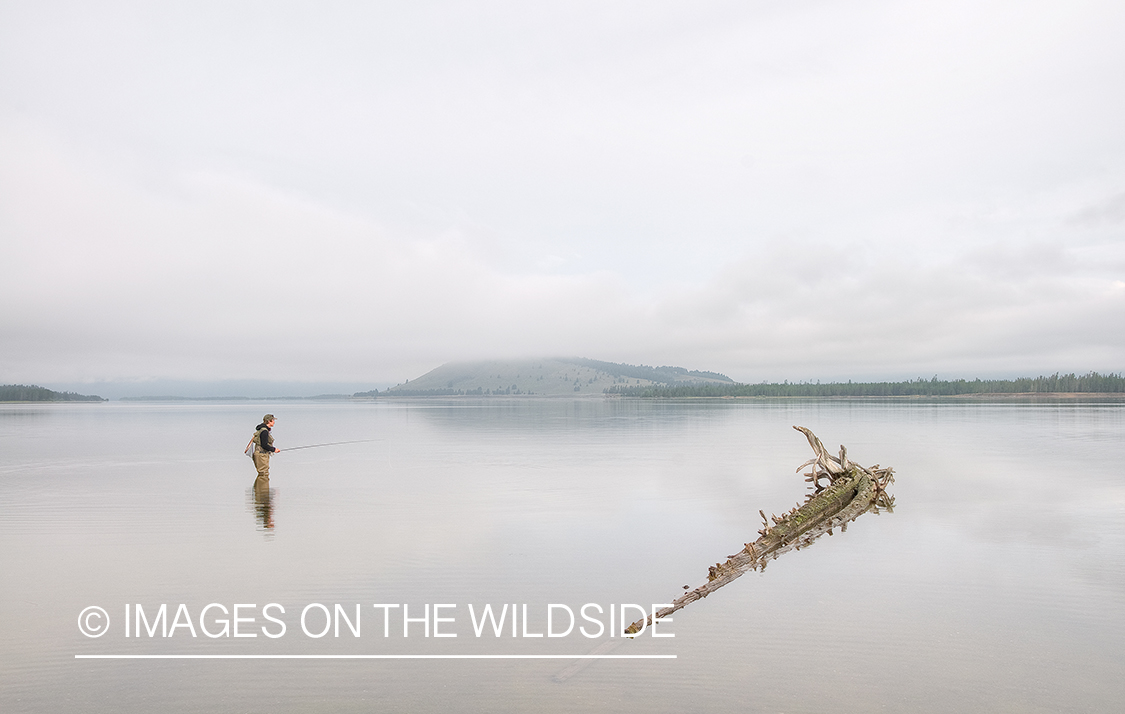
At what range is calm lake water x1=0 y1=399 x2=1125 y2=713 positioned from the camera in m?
7.24

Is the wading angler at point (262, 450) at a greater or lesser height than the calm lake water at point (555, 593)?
greater

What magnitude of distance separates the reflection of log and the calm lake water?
41 centimetres

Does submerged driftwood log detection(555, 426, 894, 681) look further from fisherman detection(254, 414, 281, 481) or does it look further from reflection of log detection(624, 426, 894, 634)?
fisherman detection(254, 414, 281, 481)

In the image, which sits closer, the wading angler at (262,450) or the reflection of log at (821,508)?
the reflection of log at (821,508)

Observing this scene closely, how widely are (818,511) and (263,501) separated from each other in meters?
16.1

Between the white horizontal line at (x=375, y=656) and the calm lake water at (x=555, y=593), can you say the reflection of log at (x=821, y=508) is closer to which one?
the calm lake water at (x=555, y=593)

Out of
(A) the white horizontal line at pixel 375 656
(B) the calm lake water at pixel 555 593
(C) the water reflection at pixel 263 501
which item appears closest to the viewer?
(B) the calm lake water at pixel 555 593

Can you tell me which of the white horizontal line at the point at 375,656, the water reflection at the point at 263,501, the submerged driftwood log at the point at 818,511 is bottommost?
the water reflection at the point at 263,501

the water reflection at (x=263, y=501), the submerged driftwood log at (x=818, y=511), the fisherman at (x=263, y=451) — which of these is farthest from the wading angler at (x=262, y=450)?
the submerged driftwood log at (x=818, y=511)

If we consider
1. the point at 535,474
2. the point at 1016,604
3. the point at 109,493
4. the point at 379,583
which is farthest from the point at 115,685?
the point at 535,474

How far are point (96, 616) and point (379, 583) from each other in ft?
13.3

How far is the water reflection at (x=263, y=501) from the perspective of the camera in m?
16.5

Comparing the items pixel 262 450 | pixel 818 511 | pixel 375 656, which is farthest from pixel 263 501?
pixel 818 511

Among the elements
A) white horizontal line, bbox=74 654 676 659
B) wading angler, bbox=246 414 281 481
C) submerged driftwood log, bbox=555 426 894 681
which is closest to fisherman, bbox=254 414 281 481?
wading angler, bbox=246 414 281 481
